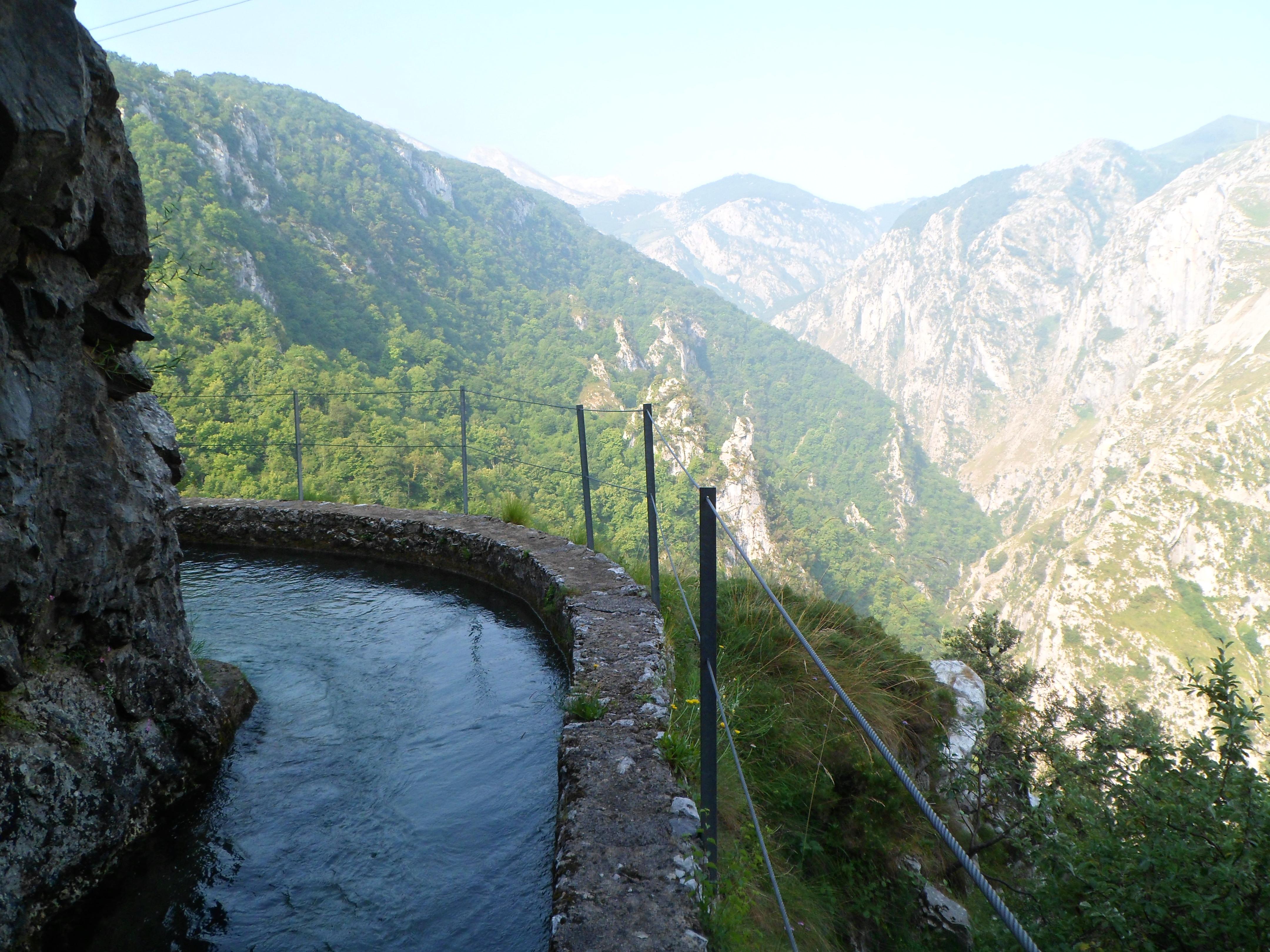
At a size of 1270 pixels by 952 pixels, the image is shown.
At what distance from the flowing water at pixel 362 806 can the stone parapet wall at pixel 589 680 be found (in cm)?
31

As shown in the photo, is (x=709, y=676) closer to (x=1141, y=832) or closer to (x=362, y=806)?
(x=1141, y=832)

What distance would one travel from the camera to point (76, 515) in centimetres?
307

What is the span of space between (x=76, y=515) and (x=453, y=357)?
165 feet

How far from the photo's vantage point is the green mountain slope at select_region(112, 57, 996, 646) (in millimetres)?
18922

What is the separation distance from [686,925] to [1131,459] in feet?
366

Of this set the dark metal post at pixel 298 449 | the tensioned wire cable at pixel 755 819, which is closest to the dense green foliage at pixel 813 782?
the tensioned wire cable at pixel 755 819

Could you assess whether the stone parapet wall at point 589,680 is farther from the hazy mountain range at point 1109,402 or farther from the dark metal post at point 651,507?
the hazy mountain range at point 1109,402

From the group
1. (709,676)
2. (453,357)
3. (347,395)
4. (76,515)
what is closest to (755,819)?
(709,676)

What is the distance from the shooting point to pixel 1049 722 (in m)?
3.85

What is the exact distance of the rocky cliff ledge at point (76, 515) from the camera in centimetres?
247

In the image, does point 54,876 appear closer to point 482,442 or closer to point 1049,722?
point 1049,722

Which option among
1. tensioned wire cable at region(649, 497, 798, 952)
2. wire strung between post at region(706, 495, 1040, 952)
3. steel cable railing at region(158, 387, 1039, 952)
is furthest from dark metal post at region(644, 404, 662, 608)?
wire strung between post at region(706, 495, 1040, 952)

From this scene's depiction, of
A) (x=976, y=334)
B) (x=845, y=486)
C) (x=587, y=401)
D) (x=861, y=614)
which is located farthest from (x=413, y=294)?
(x=976, y=334)

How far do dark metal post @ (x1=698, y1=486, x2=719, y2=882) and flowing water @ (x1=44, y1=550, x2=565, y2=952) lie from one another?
0.66 meters
